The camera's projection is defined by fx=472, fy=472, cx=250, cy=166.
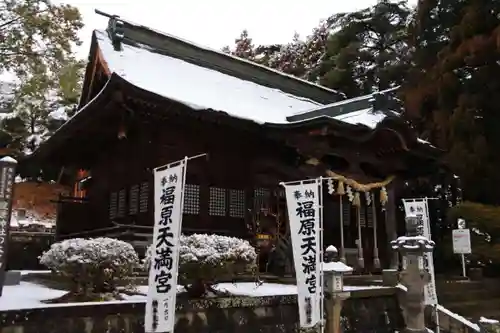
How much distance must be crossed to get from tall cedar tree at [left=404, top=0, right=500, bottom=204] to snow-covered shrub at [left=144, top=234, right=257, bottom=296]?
10.6m

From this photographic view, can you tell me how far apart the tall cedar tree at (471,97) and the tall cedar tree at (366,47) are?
868cm

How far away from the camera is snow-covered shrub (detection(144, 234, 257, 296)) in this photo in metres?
6.60

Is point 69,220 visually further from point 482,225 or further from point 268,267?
point 482,225

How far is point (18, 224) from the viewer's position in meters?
22.6

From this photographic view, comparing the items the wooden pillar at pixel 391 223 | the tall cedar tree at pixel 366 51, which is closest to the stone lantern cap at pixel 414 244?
the wooden pillar at pixel 391 223

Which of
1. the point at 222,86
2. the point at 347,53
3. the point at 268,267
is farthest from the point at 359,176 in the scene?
the point at 347,53

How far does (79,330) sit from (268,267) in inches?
274

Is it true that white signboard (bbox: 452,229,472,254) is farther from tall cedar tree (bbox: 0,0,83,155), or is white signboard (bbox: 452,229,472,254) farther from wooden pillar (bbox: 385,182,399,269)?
tall cedar tree (bbox: 0,0,83,155)

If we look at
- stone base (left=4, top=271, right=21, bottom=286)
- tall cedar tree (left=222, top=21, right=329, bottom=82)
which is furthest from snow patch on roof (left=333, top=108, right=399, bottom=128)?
tall cedar tree (left=222, top=21, right=329, bottom=82)

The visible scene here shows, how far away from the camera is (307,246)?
22.3 ft

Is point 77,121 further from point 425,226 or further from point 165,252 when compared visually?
point 425,226

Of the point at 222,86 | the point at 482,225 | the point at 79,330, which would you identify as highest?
the point at 222,86

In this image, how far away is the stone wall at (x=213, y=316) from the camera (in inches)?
217

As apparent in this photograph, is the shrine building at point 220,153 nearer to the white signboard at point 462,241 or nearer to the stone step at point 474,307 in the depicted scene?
the white signboard at point 462,241
